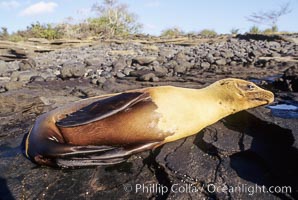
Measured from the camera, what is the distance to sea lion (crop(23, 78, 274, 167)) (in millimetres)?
3223

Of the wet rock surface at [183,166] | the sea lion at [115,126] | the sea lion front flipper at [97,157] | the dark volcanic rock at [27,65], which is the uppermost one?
the sea lion at [115,126]

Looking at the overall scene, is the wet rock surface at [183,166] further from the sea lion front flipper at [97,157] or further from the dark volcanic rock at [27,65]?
the dark volcanic rock at [27,65]

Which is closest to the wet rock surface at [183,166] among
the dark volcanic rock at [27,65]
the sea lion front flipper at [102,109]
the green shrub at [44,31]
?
the sea lion front flipper at [102,109]

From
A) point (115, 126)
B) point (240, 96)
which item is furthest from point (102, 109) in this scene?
point (240, 96)

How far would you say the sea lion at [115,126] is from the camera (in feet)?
10.6

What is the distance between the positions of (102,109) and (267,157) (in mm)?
1709

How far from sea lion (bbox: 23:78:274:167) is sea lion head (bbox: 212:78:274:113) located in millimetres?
232

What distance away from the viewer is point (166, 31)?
2703cm

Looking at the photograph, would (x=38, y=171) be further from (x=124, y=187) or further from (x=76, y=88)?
(x=76, y=88)

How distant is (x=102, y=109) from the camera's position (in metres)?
3.47

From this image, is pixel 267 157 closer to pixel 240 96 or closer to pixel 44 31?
pixel 240 96

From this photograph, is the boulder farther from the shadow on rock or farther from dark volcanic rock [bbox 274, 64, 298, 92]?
the shadow on rock

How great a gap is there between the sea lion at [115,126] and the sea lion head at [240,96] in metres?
0.23

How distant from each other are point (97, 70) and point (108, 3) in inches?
809
